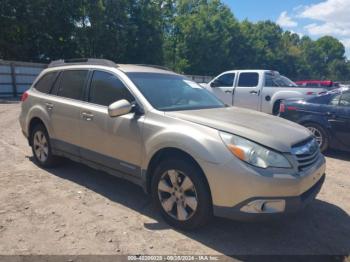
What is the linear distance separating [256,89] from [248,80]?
52 centimetres

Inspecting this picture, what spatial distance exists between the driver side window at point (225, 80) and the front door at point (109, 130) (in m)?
8.27

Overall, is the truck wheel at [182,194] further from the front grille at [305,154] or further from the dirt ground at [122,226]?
the front grille at [305,154]

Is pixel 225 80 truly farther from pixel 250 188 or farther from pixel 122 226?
pixel 250 188

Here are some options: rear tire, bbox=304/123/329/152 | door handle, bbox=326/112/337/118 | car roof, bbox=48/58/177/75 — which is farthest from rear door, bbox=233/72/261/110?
car roof, bbox=48/58/177/75

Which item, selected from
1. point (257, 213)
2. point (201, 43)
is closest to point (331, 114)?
point (257, 213)

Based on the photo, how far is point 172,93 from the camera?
15.4 ft

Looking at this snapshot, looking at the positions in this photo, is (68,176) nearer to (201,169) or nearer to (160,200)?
(160,200)

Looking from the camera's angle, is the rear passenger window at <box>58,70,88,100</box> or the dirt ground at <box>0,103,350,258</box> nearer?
the dirt ground at <box>0,103,350,258</box>

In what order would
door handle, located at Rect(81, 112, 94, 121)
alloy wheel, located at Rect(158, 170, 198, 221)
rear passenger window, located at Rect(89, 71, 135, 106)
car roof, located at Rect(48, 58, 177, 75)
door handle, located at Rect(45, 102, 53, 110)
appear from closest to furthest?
alloy wheel, located at Rect(158, 170, 198, 221), rear passenger window, located at Rect(89, 71, 135, 106), door handle, located at Rect(81, 112, 94, 121), car roof, located at Rect(48, 58, 177, 75), door handle, located at Rect(45, 102, 53, 110)

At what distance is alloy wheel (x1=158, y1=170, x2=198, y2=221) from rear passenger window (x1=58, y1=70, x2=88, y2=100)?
201cm

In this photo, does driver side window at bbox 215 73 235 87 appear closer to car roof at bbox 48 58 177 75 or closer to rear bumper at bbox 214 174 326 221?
car roof at bbox 48 58 177 75

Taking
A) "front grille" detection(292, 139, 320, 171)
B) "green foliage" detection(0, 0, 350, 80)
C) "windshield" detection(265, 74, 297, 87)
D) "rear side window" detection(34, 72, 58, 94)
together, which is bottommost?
"front grille" detection(292, 139, 320, 171)

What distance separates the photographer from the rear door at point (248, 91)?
12.0m

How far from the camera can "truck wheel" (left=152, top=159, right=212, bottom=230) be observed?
3564 mm
